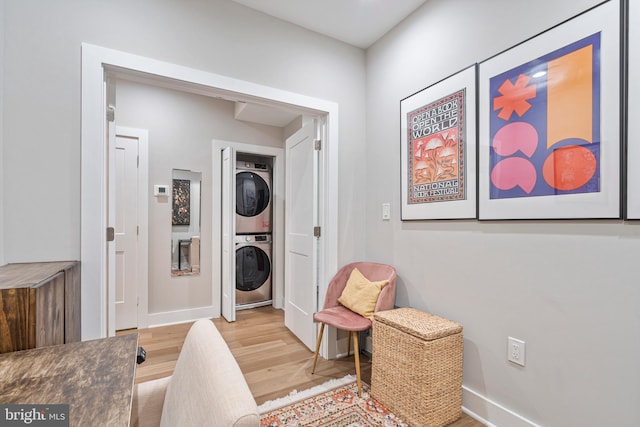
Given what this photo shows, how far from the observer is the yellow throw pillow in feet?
6.91

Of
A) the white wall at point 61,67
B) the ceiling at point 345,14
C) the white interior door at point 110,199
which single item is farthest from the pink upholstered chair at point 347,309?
the ceiling at point 345,14

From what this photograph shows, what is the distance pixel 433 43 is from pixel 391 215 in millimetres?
1216

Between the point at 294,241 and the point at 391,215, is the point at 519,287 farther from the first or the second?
the point at 294,241

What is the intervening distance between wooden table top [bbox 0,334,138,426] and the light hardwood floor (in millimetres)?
1267

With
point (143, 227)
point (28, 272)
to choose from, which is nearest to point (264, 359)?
point (28, 272)

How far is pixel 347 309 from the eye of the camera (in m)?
2.27

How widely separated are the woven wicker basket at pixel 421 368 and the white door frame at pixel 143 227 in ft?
8.19

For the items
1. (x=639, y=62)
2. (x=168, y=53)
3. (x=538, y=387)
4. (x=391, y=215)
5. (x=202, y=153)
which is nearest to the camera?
(x=639, y=62)

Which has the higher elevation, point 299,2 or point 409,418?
point 299,2

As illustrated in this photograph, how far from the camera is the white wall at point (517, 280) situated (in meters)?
1.23

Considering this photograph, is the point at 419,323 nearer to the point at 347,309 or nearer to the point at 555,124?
the point at 347,309

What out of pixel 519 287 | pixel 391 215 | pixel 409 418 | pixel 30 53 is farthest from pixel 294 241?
pixel 30 53

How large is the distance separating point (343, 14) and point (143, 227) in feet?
8.83

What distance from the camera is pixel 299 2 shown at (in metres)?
2.02
